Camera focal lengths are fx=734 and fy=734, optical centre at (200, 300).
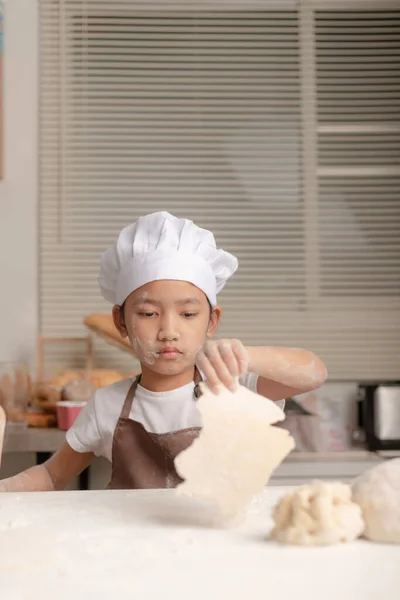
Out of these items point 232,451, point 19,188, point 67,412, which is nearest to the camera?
point 232,451

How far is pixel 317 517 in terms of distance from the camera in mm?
569

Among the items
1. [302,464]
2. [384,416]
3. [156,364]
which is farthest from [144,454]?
[384,416]

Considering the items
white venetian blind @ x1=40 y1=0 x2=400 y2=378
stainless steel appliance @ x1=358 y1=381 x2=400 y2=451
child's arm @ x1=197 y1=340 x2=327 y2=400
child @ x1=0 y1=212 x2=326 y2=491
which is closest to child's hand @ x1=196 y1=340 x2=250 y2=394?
child's arm @ x1=197 y1=340 x2=327 y2=400

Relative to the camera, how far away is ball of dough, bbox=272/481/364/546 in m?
0.55

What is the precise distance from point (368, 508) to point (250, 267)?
6.88ft

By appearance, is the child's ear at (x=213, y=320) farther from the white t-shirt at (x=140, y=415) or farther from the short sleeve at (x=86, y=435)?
the short sleeve at (x=86, y=435)

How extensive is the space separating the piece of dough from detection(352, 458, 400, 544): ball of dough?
8cm

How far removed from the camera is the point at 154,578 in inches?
19.0

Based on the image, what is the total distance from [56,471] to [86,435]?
0.25 feet

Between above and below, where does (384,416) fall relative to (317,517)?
below

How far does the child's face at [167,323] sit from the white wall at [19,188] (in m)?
1.49

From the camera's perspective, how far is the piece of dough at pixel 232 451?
2.15ft

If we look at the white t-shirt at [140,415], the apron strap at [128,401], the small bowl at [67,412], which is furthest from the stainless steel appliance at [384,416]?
the apron strap at [128,401]

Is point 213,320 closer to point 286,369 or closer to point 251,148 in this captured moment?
point 286,369
